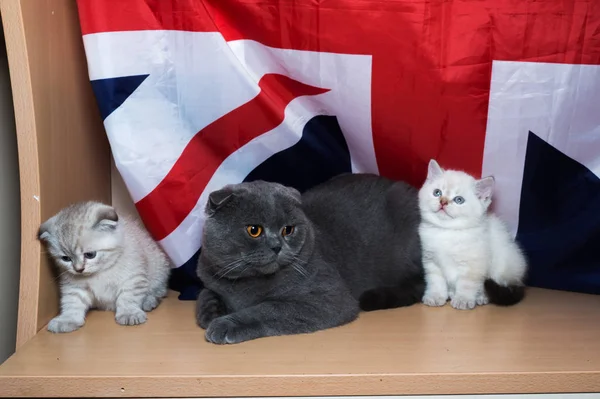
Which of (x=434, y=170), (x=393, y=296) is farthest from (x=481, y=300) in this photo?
(x=434, y=170)

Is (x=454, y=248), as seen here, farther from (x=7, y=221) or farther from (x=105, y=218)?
(x=7, y=221)

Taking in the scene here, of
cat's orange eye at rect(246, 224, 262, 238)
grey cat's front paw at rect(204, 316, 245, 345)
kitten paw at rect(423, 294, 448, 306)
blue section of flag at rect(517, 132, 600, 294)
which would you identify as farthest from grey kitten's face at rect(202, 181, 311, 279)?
blue section of flag at rect(517, 132, 600, 294)

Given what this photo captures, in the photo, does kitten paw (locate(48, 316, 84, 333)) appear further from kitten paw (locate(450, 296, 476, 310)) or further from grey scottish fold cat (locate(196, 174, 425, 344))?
kitten paw (locate(450, 296, 476, 310))

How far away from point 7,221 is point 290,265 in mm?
673

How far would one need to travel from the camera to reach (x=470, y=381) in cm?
104

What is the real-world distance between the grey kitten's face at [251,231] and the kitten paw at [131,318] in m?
0.20

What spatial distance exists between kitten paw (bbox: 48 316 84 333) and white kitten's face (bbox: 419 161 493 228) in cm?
83

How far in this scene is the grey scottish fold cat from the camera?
122 cm

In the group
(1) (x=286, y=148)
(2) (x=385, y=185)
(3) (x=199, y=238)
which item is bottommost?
(3) (x=199, y=238)

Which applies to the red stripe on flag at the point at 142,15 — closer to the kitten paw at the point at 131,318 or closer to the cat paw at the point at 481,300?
the kitten paw at the point at 131,318

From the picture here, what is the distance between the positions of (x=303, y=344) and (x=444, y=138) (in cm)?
60

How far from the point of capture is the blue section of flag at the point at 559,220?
55.5 inches

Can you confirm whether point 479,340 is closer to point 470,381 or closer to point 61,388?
point 470,381

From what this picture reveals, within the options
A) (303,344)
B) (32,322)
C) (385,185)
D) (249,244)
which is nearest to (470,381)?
(303,344)
